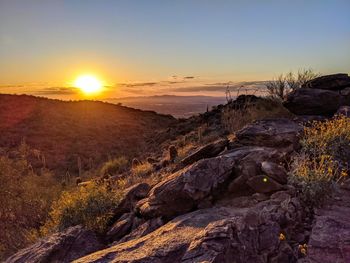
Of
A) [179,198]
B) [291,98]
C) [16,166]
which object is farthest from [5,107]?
[179,198]

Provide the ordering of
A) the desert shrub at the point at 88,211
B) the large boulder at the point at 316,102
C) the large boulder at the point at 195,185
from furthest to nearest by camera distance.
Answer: the large boulder at the point at 316,102, the desert shrub at the point at 88,211, the large boulder at the point at 195,185

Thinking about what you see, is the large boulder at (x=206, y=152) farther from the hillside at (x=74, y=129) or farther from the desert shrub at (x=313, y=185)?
the hillside at (x=74, y=129)

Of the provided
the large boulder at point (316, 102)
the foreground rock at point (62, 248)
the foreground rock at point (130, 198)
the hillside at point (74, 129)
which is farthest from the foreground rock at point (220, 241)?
the hillside at point (74, 129)

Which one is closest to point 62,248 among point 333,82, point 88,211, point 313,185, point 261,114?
point 88,211

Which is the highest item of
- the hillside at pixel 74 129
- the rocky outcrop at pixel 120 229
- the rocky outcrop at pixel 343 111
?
the rocky outcrop at pixel 343 111

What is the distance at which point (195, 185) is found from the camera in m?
7.85

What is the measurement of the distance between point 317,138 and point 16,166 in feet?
40.2

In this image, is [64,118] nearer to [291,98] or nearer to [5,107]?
[5,107]

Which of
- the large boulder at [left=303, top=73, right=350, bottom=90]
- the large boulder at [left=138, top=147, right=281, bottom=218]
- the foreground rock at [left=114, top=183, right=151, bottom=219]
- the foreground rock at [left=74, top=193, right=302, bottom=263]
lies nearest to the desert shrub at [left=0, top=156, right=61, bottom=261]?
the foreground rock at [left=114, top=183, right=151, bottom=219]

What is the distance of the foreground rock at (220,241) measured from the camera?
523 cm

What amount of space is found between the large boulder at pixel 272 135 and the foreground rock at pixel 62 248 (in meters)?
4.76

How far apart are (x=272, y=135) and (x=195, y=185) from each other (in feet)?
11.8

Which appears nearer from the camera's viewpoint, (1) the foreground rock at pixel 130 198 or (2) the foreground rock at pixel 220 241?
(2) the foreground rock at pixel 220 241

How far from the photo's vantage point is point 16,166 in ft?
53.5
